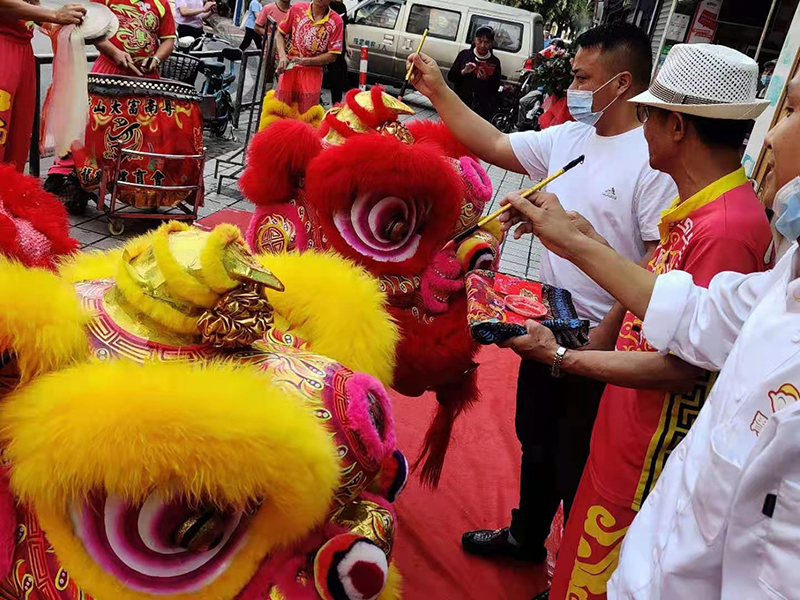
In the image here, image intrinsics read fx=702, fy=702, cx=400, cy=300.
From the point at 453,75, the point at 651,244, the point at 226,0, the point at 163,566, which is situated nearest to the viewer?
the point at 163,566

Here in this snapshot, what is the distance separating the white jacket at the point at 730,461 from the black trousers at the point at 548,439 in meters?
0.77

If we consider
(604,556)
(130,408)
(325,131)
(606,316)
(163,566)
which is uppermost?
(325,131)

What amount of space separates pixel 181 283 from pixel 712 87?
46.8 inches

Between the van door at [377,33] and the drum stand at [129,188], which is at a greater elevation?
the van door at [377,33]

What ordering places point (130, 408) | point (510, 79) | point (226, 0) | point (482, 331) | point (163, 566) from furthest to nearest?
point (226, 0) → point (510, 79) → point (482, 331) → point (163, 566) → point (130, 408)

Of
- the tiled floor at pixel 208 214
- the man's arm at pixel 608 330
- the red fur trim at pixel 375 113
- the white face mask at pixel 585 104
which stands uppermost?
the white face mask at pixel 585 104

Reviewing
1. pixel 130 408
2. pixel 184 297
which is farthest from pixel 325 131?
pixel 130 408

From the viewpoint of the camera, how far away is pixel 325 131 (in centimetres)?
216

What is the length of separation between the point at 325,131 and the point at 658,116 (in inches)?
39.2

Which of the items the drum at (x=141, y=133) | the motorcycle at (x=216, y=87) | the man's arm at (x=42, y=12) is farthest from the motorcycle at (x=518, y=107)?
the man's arm at (x=42, y=12)

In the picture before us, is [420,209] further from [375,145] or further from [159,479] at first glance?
[159,479]

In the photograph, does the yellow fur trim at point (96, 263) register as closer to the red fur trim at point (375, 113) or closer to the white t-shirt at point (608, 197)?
the red fur trim at point (375, 113)

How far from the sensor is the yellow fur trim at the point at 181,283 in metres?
1.07

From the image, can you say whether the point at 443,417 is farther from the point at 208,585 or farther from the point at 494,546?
the point at 208,585
